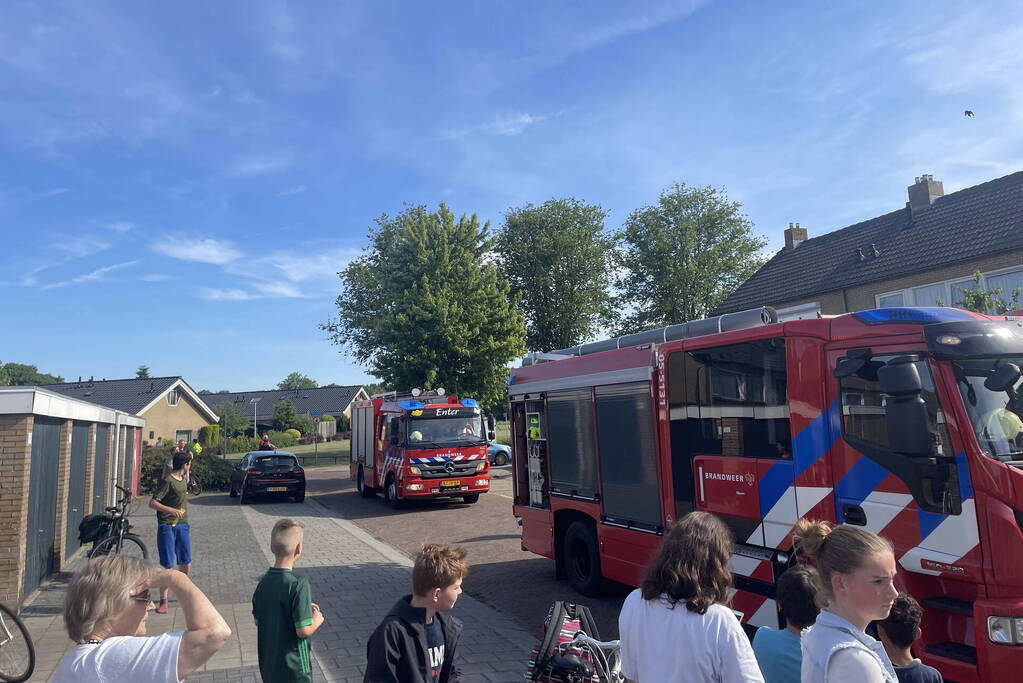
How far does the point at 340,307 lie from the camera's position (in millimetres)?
40906

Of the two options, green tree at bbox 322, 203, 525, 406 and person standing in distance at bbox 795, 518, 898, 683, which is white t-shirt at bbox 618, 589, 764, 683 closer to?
person standing in distance at bbox 795, 518, 898, 683

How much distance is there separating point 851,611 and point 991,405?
3.13 meters

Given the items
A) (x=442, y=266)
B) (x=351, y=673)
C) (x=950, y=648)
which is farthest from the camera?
(x=442, y=266)

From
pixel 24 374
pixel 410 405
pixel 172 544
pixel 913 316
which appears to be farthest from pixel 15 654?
pixel 24 374

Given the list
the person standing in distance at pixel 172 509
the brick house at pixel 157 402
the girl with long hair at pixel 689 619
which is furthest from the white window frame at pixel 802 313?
the brick house at pixel 157 402

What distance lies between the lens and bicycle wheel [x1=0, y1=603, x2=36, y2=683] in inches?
230

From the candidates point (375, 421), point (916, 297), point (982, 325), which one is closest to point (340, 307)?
point (375, 421)

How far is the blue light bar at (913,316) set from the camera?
471cm

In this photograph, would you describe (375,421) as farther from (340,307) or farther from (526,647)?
(340,307)

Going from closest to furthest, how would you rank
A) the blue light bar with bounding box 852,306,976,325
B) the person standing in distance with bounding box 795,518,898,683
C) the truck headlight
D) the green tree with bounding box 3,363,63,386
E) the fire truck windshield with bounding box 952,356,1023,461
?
the person standing in distance with bounding box 795,518,898,683 → the truck headlight → the fire truck windshield with bounding box 952,356,1023,461 → the blue light bar with bounding box 852,306,976,325 → the green tree with bounding box 3,363,63,386

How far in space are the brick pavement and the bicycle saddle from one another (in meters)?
2.74

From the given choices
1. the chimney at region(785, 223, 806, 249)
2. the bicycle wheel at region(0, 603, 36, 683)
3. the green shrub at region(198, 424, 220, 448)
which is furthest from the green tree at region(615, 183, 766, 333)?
the bicycle wheel at region(0, 603, 36, 683)

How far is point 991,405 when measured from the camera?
4.52 m

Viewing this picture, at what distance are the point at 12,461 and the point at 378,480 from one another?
1304 centimetres
